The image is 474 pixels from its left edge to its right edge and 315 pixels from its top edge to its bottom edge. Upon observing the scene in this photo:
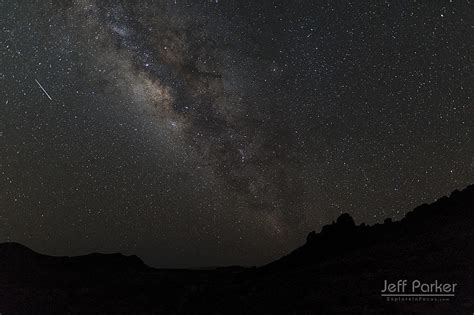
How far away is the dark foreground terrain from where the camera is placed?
3231 centimetres

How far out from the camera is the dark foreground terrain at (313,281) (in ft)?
106

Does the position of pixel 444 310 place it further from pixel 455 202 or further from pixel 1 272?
pixel 1 272

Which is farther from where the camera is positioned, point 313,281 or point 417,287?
point 313,281

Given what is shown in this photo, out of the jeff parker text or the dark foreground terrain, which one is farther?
the dark foreground terrain

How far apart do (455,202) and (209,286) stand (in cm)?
3229

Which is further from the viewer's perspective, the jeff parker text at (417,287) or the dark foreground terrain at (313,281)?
the dark foreground terrain at (313,281)

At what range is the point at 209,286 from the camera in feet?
157

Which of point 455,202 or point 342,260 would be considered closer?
point 342,260

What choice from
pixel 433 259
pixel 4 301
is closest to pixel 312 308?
pixel 433 259

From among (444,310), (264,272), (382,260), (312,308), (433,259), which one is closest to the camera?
(444,310)

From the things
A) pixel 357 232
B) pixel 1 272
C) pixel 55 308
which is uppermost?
pixel 357 232

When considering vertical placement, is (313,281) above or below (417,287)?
above

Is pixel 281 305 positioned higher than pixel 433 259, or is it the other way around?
pixel 433 259

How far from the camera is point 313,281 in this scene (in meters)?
40.2
